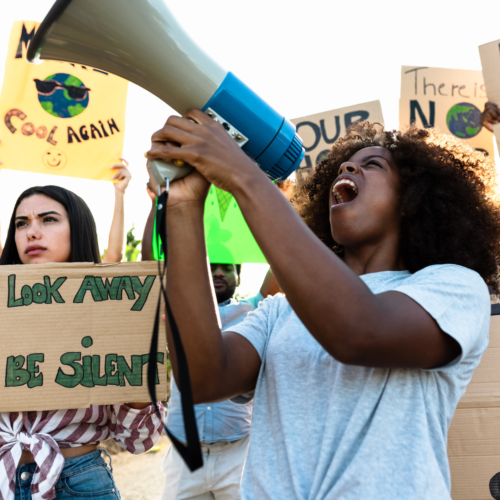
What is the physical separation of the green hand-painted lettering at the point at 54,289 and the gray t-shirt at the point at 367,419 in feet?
2.53

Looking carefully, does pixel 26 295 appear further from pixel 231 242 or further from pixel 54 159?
pixel 54 159

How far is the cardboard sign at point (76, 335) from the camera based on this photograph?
58.6 inches

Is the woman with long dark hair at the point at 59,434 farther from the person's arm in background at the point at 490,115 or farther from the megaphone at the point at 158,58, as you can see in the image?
the person's arm in background at the point at 490,115

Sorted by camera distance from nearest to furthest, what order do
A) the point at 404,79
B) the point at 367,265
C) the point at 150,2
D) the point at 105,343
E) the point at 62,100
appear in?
the point at 150,2 < the point at 367,265 < the point at 105,343 < the point at 62,100 < the point at 404,79

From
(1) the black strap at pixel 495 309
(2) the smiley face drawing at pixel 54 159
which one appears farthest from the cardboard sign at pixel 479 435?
(2) the smiley face drawing at pixel 54 159

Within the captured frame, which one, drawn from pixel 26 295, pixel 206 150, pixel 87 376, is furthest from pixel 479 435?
pixel 26 295

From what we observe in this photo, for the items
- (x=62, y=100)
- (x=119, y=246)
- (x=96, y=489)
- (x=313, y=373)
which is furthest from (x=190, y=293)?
(x=62, y=100)

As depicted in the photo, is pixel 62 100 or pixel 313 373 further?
pixel 62 100

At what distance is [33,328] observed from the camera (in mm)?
1518

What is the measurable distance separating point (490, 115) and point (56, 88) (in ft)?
7.79

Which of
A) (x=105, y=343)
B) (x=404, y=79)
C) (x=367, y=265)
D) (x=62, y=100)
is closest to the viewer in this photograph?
(x=367, y=265)

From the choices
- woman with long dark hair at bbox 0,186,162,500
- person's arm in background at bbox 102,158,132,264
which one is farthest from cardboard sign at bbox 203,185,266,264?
woman with long dark hair at bbox 0,186,162,500

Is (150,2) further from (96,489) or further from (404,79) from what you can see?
(404,79)

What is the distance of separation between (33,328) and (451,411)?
3.83 ft
